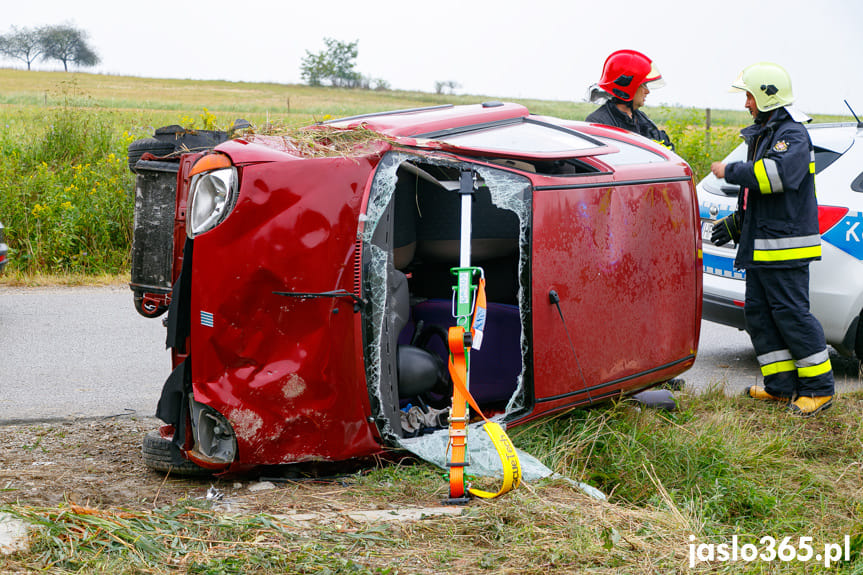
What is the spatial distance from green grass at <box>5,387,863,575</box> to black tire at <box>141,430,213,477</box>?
0.47 meters

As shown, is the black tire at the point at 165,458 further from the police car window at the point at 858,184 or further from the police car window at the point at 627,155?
the police car window at the point at 858,184

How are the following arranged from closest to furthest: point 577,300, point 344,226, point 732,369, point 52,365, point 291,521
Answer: point 291,521, point 344,226, point 577,300, point 52,365, point 732,369

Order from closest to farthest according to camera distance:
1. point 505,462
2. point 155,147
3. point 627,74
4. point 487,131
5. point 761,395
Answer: point 505,462 < point 487,131 < point 155,147 < point 761,395 < point 627,74

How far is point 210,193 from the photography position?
346cm

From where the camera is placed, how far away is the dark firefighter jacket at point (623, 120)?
562cm

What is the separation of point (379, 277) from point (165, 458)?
50.6 inches

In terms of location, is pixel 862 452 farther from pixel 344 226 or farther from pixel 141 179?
pixel 141 179

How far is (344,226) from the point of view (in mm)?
3387

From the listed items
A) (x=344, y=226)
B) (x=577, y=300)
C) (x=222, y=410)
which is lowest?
(x=222, y=410)

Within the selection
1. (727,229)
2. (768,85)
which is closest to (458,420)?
(727,229)

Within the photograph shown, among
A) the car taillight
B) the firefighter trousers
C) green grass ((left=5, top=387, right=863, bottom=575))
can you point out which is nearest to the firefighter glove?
the firefighter trousers

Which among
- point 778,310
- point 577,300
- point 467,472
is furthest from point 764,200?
point 467,472

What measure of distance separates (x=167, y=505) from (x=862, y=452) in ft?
11.0

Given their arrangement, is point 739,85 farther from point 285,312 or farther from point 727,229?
point 285,312
